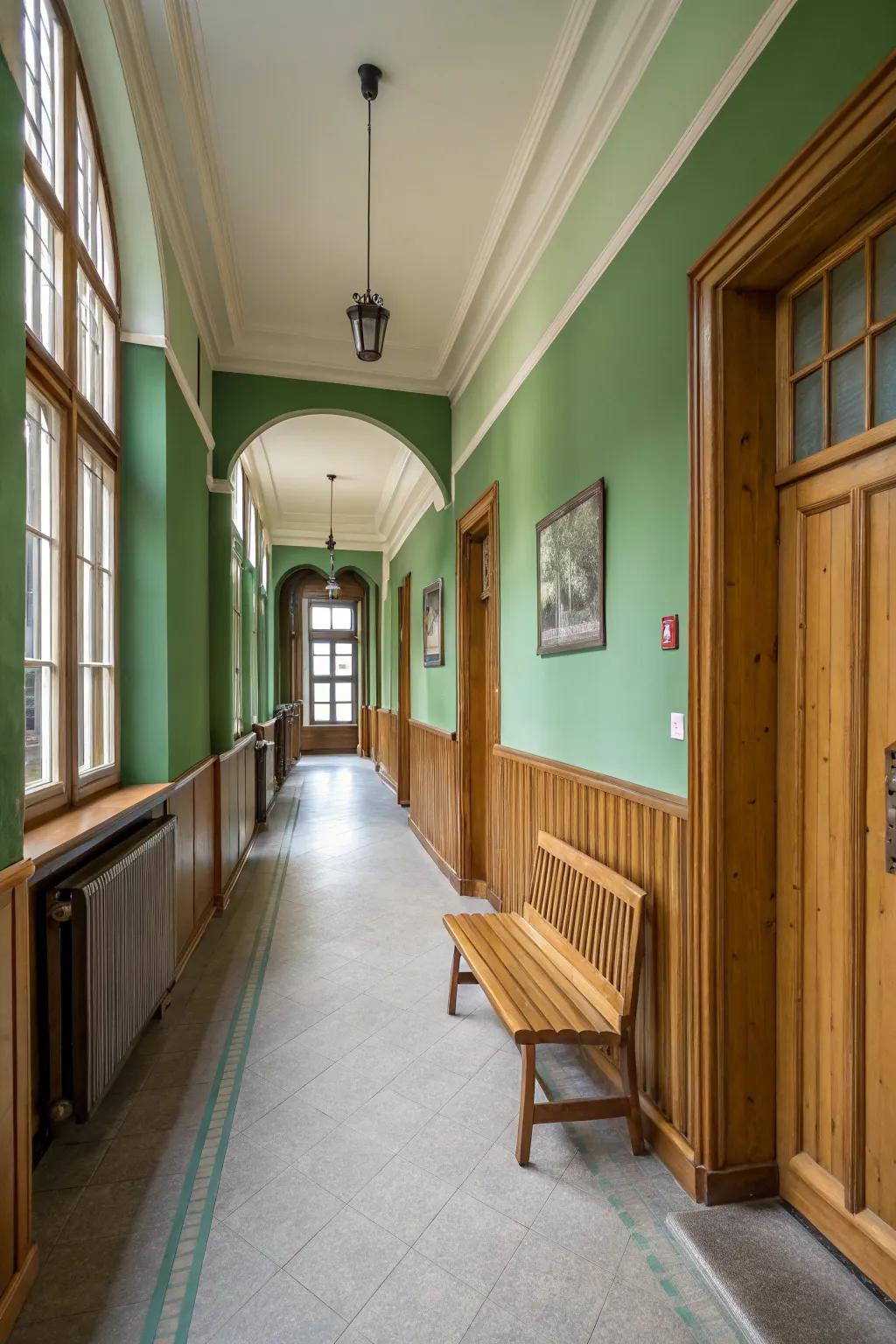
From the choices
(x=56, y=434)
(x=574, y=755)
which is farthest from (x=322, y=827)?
(x=56, y=434)

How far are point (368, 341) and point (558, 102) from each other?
1205 millimetres

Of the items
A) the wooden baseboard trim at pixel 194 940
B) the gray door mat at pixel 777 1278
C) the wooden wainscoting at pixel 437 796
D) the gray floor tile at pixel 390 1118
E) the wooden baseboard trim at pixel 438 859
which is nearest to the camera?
the gray door mat at pixel 777 1278

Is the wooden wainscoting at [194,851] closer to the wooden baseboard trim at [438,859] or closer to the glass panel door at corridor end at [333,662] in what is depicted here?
the wooden baseboard trim at [438,859]

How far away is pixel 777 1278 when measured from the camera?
1646 mm

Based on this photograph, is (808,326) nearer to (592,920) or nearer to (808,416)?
(808,416)

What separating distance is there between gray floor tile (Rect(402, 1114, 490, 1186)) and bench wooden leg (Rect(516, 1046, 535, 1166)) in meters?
0.14

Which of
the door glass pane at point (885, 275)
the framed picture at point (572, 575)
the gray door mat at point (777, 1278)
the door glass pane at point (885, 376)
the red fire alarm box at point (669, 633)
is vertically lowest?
the gray door mat at point (777, 1278)

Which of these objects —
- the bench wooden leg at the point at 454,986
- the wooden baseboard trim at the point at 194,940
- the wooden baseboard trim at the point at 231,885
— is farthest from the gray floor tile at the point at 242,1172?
the wooden baseboard trim at the point at 231,885

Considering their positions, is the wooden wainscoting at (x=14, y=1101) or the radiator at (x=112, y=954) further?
the radiator at (x=112, y=954)

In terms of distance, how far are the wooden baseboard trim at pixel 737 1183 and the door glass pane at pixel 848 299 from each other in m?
2.28

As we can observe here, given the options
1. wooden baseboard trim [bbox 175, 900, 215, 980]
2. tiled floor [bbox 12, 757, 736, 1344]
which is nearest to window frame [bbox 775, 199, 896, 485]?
tiled floor [bbox 12, 757, 736, 1344]

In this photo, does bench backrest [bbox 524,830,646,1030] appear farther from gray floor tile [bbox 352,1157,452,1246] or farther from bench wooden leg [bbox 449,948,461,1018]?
gray floor tile [bbox 352,1157,452,1246]

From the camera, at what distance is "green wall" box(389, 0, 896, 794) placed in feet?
5.23

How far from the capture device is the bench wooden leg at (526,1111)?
2.10 meters
